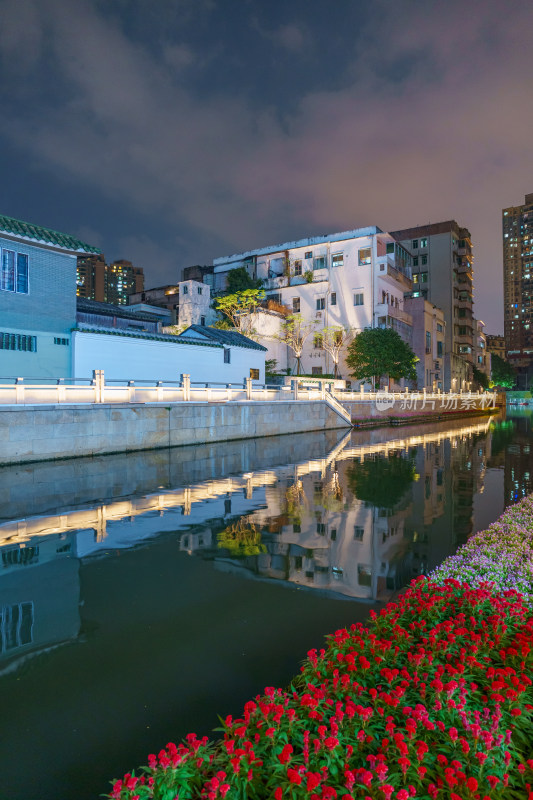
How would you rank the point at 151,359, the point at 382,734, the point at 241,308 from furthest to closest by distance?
the point at 241,308 → the point at 151,359 → the point at 382,734

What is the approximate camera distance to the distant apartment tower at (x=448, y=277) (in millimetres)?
66375

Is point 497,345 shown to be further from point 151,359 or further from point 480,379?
point 151,359

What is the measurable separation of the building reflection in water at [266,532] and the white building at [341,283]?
3649 cm

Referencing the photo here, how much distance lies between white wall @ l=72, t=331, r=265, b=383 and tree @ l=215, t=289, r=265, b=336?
43.7ft

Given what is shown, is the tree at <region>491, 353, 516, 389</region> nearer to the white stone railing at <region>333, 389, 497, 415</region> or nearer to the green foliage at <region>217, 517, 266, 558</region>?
the white stone railing at <region>333, 389, 497, 415</region>

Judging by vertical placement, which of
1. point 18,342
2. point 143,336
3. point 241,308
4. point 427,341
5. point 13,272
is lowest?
point 18,342

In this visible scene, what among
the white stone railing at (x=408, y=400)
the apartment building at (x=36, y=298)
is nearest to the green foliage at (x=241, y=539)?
the apartment building at (x=36, y=298)

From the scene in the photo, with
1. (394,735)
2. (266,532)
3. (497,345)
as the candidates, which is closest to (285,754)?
(394,735)

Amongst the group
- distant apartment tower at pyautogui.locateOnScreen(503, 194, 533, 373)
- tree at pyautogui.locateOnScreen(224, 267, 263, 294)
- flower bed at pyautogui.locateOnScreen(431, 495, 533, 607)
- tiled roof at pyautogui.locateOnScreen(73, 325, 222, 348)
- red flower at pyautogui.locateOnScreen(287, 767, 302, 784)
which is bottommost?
flower bed at pyautogui.locateOnScreen(431, 495, 533, 607)

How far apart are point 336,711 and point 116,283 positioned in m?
202

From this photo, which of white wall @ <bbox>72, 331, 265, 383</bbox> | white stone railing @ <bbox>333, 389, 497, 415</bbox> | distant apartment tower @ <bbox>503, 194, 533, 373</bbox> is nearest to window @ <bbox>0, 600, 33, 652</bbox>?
white wall @ <bbox>72, 331, 265, 383</bbox>

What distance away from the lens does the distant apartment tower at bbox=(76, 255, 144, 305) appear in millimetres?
170500

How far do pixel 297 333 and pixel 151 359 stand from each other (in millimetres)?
27094

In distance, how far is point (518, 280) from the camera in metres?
173
